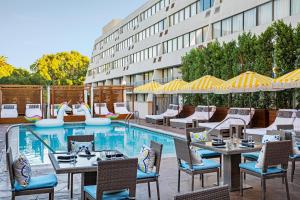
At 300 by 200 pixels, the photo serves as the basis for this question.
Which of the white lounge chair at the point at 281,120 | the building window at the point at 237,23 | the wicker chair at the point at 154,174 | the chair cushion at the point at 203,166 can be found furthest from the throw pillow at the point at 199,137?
the building window at the point at 237,23

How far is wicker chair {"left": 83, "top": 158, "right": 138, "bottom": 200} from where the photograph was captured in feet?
13.5

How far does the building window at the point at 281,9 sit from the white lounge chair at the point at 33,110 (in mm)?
14987

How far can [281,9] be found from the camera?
18266mm

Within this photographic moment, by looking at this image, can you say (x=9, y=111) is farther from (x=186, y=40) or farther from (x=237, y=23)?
(x=237, y=23)

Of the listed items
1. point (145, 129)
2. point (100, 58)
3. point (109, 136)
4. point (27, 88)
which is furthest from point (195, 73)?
point (100, 58)

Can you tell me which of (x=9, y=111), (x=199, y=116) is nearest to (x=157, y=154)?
(x=199, y=116)

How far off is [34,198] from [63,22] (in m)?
36.6

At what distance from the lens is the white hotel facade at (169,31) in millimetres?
20016

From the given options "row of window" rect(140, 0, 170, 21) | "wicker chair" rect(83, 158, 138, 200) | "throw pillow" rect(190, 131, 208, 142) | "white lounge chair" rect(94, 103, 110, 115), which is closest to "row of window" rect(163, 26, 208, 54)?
"row of window" rect(140, 0, 170, 21)

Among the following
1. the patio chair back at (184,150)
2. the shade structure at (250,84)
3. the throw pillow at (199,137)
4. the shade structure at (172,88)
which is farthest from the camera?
the shade structure at (172,88)

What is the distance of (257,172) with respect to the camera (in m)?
5.62

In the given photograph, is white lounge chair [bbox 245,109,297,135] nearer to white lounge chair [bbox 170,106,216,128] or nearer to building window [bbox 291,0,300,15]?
white lounge chair [bbox 170,106,216,128]

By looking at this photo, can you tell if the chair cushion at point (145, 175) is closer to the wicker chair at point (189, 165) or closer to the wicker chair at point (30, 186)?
the wicker chair at point (189, 165)

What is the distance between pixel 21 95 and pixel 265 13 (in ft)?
53.5
